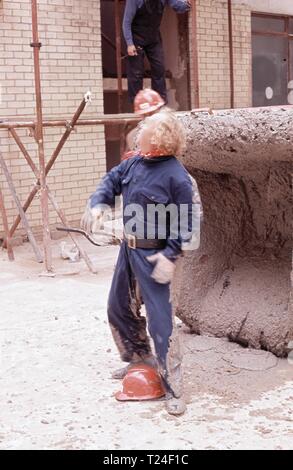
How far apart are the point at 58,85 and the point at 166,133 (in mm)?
4814

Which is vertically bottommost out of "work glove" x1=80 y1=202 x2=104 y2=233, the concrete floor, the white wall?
the concrete floor

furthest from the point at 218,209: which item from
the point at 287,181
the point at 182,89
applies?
the point at 182,89

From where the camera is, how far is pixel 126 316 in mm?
3697

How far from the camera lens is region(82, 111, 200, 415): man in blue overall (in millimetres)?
3373

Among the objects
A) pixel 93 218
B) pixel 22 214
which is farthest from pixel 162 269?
pixel 22 214

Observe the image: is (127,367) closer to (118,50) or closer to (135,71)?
(135,71)

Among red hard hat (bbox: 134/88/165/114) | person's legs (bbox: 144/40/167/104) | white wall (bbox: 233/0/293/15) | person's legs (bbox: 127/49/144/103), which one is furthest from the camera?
white wall (bbox: 233/0/293/15)

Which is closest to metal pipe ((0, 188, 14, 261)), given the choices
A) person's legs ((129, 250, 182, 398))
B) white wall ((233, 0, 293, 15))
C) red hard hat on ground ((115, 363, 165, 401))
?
red hard hat on ground ((115, 363, 165, 401))

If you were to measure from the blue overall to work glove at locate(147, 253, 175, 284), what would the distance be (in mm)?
26

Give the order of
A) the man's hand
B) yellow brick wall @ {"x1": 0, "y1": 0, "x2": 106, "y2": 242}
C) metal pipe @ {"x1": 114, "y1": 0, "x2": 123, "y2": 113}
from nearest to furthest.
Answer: the man's hand < yellow brick wall @ {"x1": 0, "y1": 0, "x2": 106, "y2": 242} < metal pipe @ {"x1": 114, "y1": 0, "x2": 123, "y2": 113}

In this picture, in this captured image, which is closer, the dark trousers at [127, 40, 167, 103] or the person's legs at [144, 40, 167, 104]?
the dark trousers at [127, 40, 167, 103]

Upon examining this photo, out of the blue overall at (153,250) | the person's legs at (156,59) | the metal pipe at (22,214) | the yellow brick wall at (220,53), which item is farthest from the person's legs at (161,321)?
the yellow brick wall at (220,53)

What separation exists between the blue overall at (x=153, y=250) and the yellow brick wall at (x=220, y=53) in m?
5.82

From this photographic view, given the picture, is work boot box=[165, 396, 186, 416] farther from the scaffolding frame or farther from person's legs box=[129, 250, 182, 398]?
the scaffolding frame
